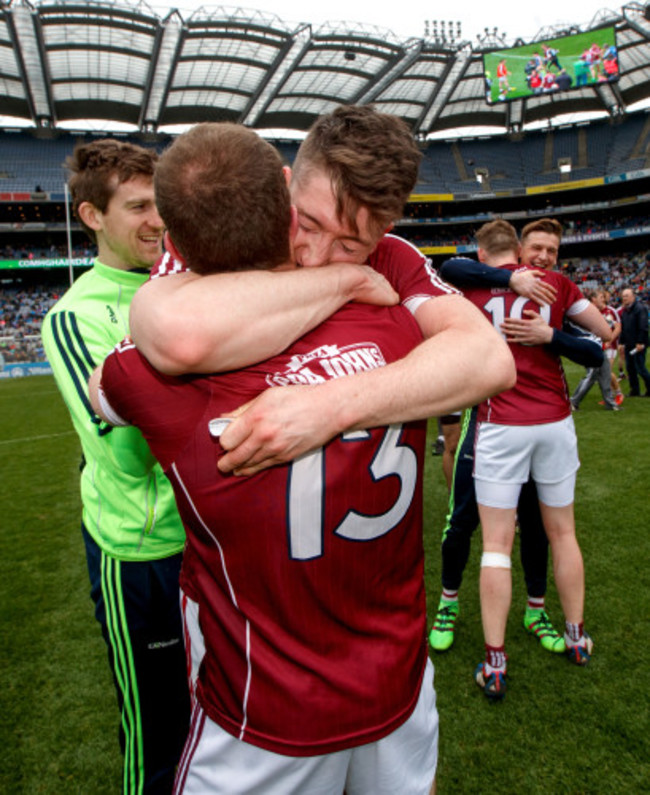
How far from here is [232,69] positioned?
30312mm

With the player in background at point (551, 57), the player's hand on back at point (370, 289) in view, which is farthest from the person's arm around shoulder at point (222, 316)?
the player in background at point (551, 57)

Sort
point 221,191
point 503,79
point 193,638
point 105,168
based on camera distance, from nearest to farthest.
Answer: point 221,191 < point 193,638 < point 105,168 < point 503,79

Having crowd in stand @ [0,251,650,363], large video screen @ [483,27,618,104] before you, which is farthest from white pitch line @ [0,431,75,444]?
large video screen @ [483,27,618,104]

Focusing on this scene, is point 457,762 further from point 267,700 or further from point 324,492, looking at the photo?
point 324,492

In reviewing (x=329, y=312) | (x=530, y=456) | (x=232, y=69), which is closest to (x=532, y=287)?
(x=530, y=456)

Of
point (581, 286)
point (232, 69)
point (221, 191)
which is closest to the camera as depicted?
point (221, 191)

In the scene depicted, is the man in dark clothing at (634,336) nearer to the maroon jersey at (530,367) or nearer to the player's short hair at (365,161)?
the maroon jersey at (530,367)

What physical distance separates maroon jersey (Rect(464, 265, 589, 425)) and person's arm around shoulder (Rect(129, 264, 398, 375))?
81.9 inches

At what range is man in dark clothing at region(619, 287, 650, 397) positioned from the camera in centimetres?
1073

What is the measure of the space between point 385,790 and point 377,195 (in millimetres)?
1428

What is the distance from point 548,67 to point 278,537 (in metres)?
42.1

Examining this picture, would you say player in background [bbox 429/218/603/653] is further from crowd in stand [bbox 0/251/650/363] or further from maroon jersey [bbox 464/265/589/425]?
crowd in stand [bbox 0/251/650/363]

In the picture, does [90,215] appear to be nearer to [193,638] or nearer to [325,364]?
[325,364]

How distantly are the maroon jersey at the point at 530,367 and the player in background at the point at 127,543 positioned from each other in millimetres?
1918
